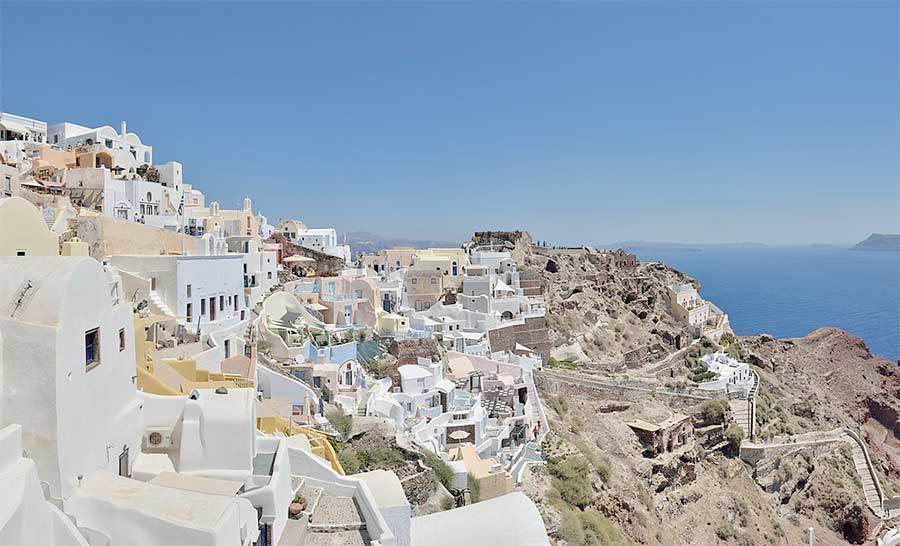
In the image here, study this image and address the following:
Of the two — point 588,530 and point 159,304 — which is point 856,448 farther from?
point 159,304

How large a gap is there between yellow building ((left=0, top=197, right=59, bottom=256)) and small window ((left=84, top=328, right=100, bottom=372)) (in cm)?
201

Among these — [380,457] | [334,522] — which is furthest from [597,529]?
[334,522]

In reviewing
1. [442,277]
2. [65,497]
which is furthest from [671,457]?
[65,497]

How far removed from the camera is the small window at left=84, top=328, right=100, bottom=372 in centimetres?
642

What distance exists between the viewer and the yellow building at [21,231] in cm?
760

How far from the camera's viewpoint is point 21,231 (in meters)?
7.99

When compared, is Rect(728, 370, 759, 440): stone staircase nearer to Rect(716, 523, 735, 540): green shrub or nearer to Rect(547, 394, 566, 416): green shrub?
Rect(716, 523, 735, 540): green shrub

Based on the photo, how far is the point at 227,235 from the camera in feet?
104

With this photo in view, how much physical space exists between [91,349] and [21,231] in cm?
263

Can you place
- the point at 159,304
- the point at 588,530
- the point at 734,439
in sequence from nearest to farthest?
the point at 159,304, the point at 588,530, the point at 734,439

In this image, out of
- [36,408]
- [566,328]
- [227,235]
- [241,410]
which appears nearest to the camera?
[36,408]

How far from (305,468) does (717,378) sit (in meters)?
31.0

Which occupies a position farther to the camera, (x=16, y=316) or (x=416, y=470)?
(x=416, y=470)

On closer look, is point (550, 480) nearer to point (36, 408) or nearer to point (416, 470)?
point (416, 470)
